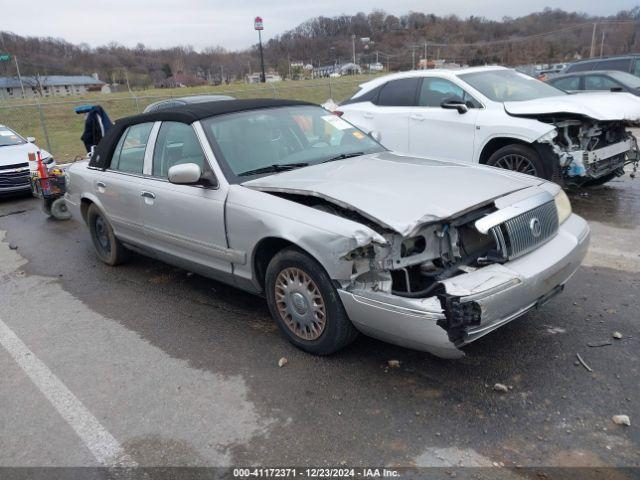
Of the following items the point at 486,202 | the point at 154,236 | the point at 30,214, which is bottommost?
the point at 30,214

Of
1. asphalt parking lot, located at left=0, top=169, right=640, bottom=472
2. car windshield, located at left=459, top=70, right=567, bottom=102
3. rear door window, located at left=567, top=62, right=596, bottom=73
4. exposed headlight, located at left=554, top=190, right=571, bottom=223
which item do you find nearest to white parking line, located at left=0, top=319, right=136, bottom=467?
asphalt parking lot, located at left=0, top=169, right=640, bottom=472

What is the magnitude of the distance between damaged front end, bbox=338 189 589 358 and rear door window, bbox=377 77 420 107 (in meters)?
4.63

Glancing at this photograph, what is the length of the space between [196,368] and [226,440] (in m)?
0.88

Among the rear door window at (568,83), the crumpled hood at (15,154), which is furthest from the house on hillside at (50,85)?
the rear door window at (568,83)

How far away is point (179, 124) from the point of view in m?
4.44

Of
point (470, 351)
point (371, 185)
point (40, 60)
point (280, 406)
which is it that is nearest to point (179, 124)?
point (371, 185)

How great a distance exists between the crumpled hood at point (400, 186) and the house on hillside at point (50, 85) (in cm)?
7845

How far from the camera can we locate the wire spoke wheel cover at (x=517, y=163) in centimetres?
656

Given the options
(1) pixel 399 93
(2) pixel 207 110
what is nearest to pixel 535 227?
(2) pixel 207 110

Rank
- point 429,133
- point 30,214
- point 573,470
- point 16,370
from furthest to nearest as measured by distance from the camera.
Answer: point 30,214
point 429,133
point 16,370
point 573,470

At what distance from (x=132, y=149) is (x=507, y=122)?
4.51 metres

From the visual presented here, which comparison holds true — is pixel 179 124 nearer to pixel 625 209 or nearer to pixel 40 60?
pixel 625 209

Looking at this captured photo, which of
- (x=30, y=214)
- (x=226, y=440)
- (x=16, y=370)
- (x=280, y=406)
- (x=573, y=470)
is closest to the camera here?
(x=573, y=470)

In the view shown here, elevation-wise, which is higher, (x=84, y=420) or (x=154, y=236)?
(x=154, y=236)
